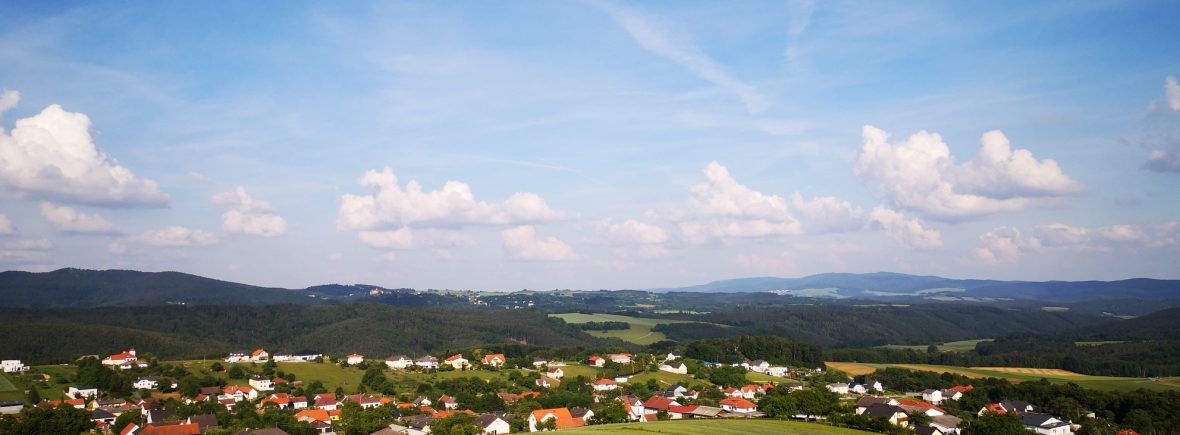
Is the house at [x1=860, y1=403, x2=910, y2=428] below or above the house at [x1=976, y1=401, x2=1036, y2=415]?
below

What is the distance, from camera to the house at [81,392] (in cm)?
Answer: 8638

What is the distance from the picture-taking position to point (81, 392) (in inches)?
3423

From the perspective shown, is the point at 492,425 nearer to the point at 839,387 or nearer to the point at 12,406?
the point at 12,406

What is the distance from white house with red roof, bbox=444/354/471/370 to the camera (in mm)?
123387

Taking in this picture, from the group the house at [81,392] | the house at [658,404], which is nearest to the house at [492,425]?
the house at [658,404]

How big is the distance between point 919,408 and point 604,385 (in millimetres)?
40184

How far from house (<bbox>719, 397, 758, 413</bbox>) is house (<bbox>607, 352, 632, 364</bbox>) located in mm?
43542

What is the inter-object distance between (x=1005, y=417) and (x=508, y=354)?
9827 cm

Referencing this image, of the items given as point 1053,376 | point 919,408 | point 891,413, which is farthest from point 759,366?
point 891,413

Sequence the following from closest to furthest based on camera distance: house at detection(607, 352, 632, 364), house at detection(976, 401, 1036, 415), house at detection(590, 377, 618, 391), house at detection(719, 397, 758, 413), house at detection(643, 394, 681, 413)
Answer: house at detection(719, 397, 758, 413) < house at detection(976, 401, 1036, 415) < house at detection(643, 394, 681, 413) < house at detection(590, 377, 618, 391) < house at detection(607, 352, 632, 364)

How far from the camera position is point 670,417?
73.2 metres

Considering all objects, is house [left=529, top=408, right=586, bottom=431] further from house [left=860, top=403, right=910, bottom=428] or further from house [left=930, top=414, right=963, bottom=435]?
house [left=930, top=414, right=963, bottom=435]

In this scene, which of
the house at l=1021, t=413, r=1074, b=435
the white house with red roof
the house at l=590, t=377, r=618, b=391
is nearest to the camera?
the house at l=1021, t=413, r=1074, b=435

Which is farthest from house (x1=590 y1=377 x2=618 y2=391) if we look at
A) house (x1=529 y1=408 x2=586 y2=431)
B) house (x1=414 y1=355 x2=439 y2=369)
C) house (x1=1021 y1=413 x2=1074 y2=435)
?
house (x1=1021 y1=413 x2=1074 y2=435)
